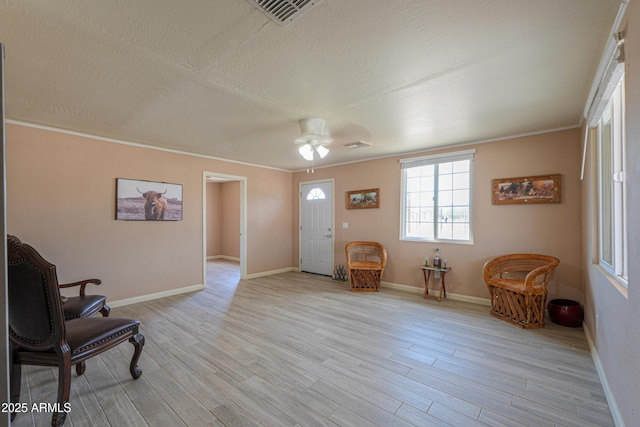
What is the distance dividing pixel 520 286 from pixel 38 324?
14.7ft

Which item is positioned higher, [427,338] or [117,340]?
[117,340]

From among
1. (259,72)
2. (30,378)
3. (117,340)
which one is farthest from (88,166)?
(259,72)

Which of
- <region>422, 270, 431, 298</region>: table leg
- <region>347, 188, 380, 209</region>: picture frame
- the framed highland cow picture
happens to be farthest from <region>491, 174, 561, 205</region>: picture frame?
the framed highland cow picture

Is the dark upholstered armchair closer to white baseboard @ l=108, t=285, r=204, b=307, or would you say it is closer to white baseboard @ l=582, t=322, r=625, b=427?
white baseboard @ l=108, t=285, r=204, b=307

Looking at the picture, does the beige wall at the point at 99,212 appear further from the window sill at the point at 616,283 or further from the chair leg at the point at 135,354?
the window sill at the point at 616,283

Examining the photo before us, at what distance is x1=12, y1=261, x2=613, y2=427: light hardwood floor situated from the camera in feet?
5.92

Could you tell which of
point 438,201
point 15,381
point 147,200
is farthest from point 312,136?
point 15,381

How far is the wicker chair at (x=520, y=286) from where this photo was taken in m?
3.18

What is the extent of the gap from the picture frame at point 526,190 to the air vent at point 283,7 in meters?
3.70

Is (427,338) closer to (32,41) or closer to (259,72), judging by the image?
(259,72)

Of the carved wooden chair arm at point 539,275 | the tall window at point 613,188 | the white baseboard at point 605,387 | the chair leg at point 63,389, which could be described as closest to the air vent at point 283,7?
the tall window at point 613,188

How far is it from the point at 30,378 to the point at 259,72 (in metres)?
3.12

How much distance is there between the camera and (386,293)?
4.71m

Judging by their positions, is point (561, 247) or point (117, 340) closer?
point (117, 340)
